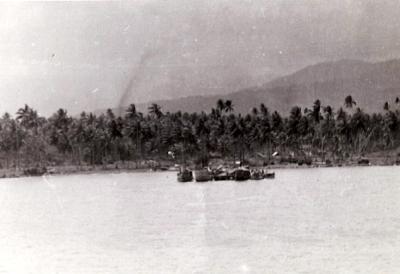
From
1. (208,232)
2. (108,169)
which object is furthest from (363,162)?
(208,232)

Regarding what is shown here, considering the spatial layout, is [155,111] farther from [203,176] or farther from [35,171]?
[203,176]

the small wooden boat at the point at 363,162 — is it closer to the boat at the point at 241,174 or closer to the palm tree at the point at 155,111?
the palm tree at the point at 155,111

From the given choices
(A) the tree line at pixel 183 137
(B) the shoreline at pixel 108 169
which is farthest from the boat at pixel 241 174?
(B) the shoreline at pixel 108 169

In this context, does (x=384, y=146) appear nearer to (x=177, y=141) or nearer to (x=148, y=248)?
(x=177, y=141)

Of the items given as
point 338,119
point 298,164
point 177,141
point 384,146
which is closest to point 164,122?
point 177,141

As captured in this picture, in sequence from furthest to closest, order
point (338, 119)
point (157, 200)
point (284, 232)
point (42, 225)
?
point (338, 119), point (157, 200), point (42, 225), point (284, 232)

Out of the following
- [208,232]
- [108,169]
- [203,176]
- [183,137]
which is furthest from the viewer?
[183,137]
